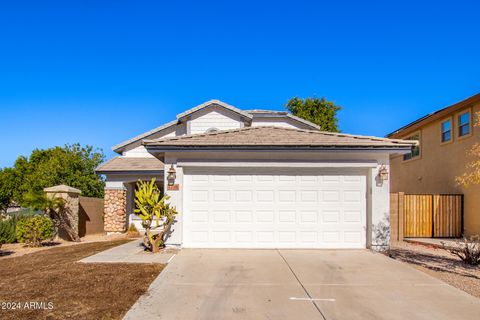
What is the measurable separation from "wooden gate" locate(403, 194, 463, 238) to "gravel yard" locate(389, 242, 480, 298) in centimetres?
153

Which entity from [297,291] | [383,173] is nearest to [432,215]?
[383,173]

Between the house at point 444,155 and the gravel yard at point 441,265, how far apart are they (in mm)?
3448

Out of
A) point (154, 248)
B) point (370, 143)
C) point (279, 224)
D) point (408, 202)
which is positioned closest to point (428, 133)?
point (408, 202)

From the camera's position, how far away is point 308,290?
249 inches

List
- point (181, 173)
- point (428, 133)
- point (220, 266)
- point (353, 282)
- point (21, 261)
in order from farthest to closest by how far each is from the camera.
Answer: point (428, 133)
point (181, 173)
point (21, 261)
point (220, 266)
point (353, 282)

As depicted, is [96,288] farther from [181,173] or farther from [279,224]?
[279,224]

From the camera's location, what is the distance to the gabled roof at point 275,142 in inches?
389

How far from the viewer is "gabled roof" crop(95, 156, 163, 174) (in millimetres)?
15414

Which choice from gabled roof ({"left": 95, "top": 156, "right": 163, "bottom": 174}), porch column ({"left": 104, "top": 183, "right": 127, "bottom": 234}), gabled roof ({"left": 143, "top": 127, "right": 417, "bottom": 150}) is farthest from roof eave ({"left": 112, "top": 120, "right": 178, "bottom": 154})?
gabled roof ({"left": 143, "top": 127, "right": 417, "bottom": 150})

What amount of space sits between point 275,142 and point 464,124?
9648 millimetres

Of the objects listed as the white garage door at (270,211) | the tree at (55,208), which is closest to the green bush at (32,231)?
the tree at (55,208)

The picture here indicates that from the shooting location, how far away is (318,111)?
31078mm

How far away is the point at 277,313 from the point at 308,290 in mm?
1307

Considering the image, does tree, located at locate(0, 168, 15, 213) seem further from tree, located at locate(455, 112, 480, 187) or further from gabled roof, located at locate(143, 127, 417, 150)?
tree, located at locate(455, 112, 480, 187)
